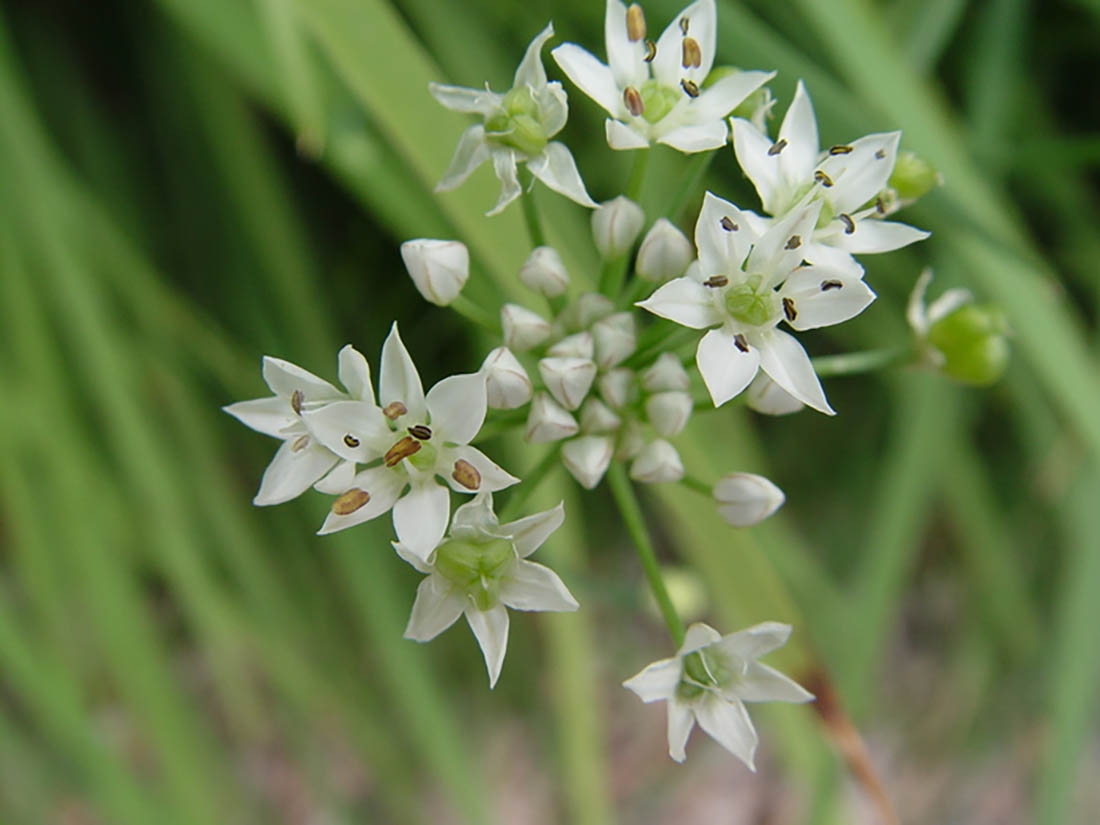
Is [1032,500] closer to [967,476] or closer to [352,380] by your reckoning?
[967,476]

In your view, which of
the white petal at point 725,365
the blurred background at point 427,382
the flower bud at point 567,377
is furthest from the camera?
the blurred background at point 427,382

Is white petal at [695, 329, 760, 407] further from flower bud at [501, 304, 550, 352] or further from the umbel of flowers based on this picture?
flower bud at [501, 304, 550, 352]

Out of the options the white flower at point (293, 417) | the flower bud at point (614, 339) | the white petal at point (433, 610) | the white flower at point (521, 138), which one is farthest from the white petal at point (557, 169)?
the white petal at point (433, 610)

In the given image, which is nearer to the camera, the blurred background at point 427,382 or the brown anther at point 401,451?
the brown anther at point 401,451

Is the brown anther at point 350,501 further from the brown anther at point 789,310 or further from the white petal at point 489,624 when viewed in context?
the brown anther at point 789,310

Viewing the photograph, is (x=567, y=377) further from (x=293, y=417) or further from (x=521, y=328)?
(x=293, y=417)

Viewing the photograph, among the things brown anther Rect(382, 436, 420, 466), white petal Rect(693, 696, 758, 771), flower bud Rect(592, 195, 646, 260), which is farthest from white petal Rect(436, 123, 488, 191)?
white petal Rect(693, 696, 758, 771)
